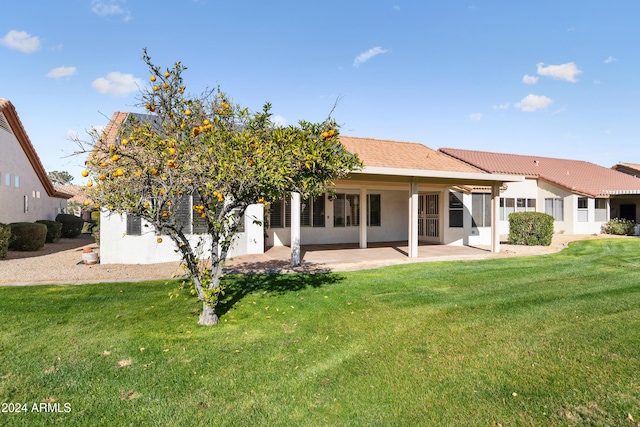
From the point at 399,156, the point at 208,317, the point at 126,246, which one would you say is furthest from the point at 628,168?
the point at 126,246

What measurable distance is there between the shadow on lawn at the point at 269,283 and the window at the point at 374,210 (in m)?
8.43

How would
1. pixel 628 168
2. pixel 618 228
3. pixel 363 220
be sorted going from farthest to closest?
pixel 628 168, pixel 618 228, pixel 363 220

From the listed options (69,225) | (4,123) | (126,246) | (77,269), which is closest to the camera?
(77,269)

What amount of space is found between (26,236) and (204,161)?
1411 cm

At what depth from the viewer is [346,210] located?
671 inches

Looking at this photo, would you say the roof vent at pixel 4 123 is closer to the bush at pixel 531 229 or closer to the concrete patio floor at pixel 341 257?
the concrete patio floor at pixel 341 257

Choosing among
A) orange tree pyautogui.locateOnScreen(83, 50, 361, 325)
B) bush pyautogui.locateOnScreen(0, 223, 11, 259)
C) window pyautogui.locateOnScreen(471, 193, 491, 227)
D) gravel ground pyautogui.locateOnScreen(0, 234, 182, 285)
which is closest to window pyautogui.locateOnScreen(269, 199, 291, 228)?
gravel ground pyautogui.locateOnScreen(0, 234, 182, 285)

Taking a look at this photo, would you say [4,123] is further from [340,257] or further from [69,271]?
[340,257]

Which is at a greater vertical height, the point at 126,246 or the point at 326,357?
the point at 126,246

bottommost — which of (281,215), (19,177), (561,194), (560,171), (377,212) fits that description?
(281,215)

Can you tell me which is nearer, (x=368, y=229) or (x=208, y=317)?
(x=208, y=317)

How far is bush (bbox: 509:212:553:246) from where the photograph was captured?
51.6 ft

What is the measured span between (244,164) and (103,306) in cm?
400

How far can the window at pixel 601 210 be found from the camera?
78.0ft
